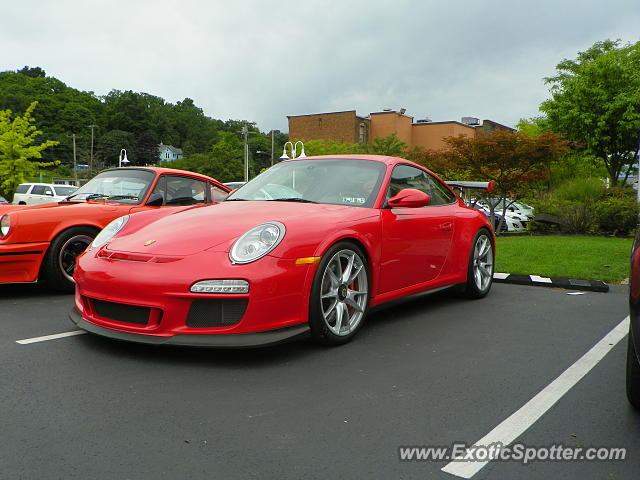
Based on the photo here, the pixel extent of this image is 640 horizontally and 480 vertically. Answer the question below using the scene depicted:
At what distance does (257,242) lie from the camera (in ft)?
11.8

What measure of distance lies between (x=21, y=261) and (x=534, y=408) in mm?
4703

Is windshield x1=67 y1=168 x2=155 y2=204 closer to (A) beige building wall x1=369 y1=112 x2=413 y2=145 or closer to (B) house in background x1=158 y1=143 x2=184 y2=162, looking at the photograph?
(A) beige building wall x1=369 y1=112 x2=413 y2=145

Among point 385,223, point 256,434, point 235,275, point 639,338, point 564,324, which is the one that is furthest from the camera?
point 564,324

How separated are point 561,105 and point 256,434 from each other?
27.3 m

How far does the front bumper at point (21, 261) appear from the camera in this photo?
527cm

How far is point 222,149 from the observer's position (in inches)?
3061

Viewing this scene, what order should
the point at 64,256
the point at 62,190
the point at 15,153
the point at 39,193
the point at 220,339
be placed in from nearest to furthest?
1. the point at 220,339
2. the point at 64,256
3. the point at 39,193
4. the point at 62,190
5. the point at 15,153

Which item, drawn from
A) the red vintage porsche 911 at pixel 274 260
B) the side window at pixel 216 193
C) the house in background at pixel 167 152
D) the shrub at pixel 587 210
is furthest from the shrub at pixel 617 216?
the house in background at pixel 167 152

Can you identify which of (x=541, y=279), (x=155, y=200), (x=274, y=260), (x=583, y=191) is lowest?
(x=541, y=279)

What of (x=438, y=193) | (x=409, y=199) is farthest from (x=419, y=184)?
(x=409, y=199)

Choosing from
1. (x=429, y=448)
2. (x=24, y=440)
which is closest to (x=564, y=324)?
(x=429, y=448)

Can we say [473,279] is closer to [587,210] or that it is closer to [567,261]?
[567,261]

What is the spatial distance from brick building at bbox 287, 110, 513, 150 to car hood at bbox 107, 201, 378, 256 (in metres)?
79.4

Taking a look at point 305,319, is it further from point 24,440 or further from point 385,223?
point 24,440
